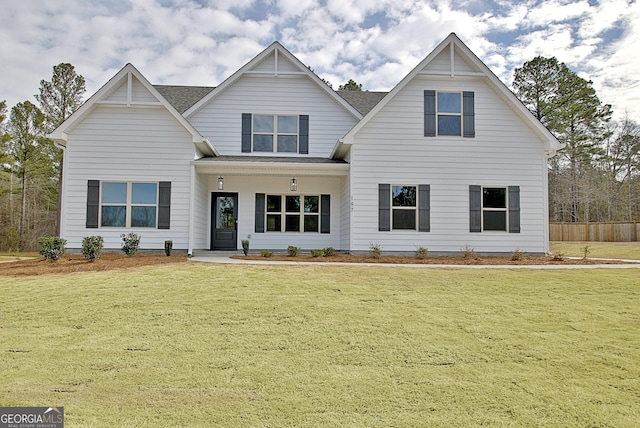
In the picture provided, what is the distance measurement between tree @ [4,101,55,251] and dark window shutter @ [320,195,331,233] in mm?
21170

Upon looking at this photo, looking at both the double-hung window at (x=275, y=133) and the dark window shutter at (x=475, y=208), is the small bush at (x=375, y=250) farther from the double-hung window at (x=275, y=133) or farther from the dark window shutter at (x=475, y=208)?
the double-hung window at (x=275, y=133)

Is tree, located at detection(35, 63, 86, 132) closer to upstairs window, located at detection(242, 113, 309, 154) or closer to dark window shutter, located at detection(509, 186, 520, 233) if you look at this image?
upstairs window, located at detection(242, 113, 309, 154)

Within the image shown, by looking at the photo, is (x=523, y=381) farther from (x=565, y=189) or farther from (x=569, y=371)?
(x=565, y=189)

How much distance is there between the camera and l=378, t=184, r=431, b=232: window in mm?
13398

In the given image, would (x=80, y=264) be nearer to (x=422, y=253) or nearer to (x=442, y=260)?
(x=422, y=253)

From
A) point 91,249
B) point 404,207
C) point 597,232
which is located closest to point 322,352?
point 91,249

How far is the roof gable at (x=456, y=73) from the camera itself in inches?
522

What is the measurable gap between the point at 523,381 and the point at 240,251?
12.0 m

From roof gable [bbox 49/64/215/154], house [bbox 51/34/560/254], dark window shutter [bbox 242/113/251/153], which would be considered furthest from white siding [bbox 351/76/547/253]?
roof gable [bbox 49/64/215/154]

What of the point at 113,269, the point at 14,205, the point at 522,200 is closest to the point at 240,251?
the point at 113,269

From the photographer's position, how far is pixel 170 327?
18.5 feet

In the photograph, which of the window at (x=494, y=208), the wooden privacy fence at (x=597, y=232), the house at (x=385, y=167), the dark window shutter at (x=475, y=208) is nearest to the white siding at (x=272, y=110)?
the house at (x=385, y=167)

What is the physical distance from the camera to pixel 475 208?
13.6 metres

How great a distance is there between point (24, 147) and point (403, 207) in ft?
82.7
